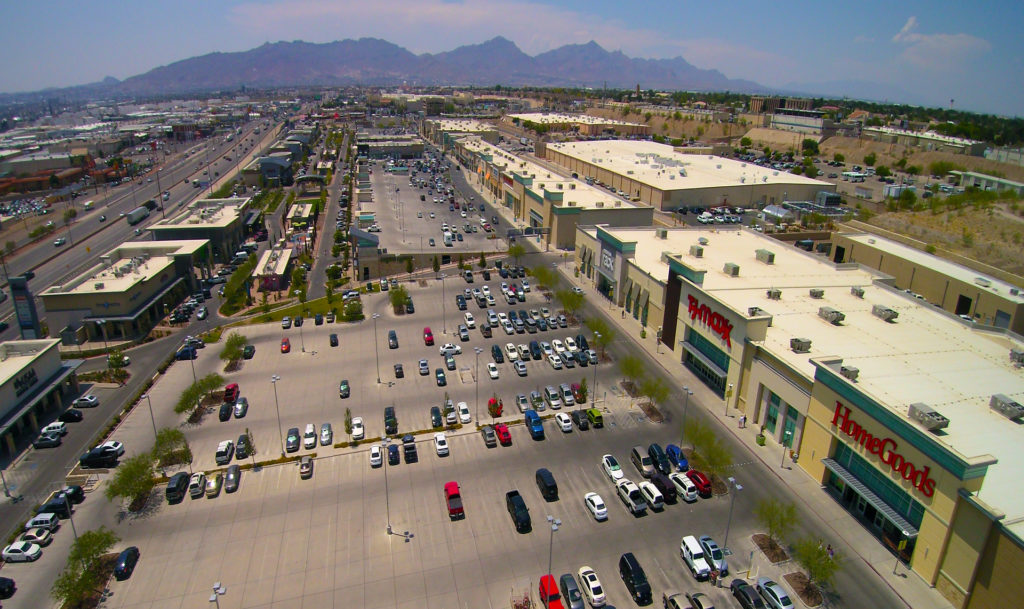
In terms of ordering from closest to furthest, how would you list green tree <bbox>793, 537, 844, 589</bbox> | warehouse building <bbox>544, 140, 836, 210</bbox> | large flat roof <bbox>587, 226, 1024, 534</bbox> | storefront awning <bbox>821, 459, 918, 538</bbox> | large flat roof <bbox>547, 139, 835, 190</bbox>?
green tree <bbox>793, 537, 844, 589</bbox> < storefront awning <bbox>821, 459, 918, 538</bbox> < large flat roof <bbox>587, 226, 1024, 534</bbox> < warehouse building <bbox>544, 140, 836, 210</bbox> < large flat roof <bbox>547, 139, 835, 190</bbox>

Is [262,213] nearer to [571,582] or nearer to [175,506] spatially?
[175,506]

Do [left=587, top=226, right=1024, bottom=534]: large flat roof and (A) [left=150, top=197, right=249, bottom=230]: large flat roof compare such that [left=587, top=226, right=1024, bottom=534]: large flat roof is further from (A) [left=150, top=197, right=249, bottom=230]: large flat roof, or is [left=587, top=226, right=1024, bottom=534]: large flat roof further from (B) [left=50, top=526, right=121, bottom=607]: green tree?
(A) [left=150, top=197, right=249, bottom=230]: large flat roof

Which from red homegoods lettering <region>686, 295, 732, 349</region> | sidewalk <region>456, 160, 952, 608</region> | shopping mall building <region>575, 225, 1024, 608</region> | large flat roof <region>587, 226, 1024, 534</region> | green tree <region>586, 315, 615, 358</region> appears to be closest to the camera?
shopping mall building <region>575, 225, 1024, 608</region>

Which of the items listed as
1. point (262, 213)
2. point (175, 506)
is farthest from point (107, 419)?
point (262, 213)

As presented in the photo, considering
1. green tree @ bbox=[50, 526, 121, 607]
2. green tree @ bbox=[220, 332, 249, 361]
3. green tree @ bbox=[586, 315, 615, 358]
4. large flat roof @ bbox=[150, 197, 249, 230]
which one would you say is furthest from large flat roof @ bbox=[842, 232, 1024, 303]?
large flat roof @ bbox=[150, 197, 249, 230]

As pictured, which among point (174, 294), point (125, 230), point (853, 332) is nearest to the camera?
point (853, 332)

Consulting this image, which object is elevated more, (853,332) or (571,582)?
(853,332)

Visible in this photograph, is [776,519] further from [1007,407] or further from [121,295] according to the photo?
[121,295]
